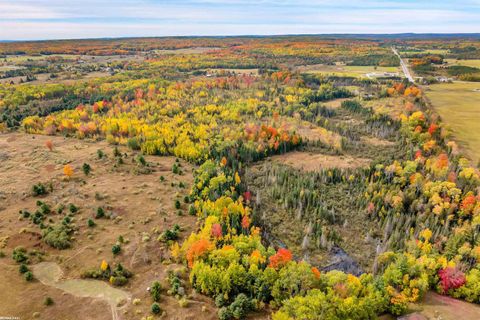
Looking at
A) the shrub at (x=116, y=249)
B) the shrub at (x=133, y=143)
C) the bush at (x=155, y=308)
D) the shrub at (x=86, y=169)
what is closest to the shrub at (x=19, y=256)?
the shrub at (x=116, y=249)

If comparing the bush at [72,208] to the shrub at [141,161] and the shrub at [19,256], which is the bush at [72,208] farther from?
the shrub at [141,161]

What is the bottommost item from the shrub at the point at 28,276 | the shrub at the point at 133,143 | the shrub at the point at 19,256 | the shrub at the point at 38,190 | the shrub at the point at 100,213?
the shrub at the point at 28,276

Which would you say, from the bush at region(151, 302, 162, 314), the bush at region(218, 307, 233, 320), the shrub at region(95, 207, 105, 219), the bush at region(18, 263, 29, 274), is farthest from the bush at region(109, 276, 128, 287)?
the shrub at region(95, 207, 105, 219)

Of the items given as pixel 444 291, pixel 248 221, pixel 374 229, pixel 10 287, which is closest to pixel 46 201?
pixel 10 287

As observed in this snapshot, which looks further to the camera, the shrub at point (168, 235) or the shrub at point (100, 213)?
the shrub at point (100, 213)

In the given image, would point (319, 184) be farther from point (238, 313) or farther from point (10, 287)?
point (10, 287)

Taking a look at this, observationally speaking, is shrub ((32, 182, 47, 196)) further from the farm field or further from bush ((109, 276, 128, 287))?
bush ((109, 276, 128, 287))

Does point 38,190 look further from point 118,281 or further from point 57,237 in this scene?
point 118,281
